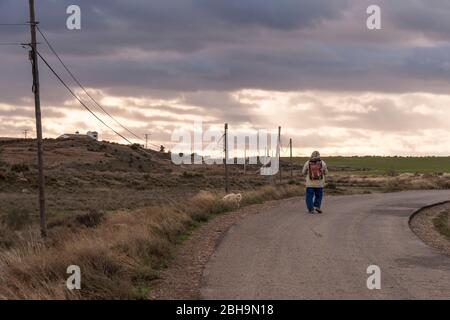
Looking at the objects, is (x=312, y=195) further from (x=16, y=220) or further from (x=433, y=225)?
(x=16, y=220)

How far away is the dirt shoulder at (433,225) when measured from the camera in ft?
54.2

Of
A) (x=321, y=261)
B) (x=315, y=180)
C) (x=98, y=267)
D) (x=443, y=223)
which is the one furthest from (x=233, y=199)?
(x=98, y=267)

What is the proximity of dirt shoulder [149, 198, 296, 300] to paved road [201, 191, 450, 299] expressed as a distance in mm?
205

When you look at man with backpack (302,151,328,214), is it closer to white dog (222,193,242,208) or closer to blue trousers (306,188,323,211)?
blue trousers (306,188,323,211)

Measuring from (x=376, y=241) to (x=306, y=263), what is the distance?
387 centimetres

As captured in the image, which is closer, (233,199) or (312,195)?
(312,195)

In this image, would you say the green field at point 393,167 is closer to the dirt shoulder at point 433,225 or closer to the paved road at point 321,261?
Answer: the dirt shoulder at point 433,225

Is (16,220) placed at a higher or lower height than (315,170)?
lower

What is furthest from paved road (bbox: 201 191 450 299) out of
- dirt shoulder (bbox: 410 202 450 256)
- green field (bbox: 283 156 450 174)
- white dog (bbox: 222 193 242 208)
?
green field (bbox: 283 156 450 174)

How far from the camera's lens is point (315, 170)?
73.4 ft

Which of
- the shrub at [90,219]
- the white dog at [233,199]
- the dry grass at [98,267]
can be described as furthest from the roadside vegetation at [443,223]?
the shrub at [90,219]

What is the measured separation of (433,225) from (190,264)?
468 inches

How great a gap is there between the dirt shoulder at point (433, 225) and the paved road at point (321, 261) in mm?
462
